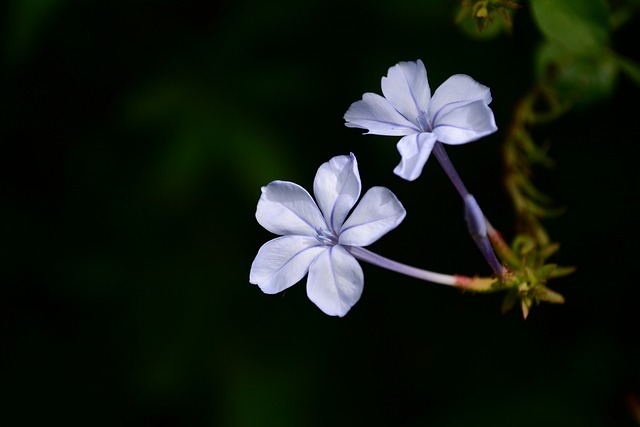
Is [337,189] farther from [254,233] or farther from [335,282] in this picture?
[254,233]

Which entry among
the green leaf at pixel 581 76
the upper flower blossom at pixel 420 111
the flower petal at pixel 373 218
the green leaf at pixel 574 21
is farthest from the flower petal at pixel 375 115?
the green leaf at pixel 581 76

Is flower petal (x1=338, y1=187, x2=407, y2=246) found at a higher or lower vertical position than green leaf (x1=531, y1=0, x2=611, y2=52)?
lower

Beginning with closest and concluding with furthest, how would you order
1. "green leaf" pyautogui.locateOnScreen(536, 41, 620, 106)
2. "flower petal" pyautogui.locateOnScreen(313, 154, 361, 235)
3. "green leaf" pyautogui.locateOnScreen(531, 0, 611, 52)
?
"flower petal" pyautogui.locateOnScreen(313, 154, 361, 235)
"green leaf" pyautogui.locateOnScreen(531, 0, 611, 52)
"green leaf" pyautogui.locateOnScreen(536, 41, 620, 106)

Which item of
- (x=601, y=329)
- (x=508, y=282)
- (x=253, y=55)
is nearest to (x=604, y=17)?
(x=508, y=282)

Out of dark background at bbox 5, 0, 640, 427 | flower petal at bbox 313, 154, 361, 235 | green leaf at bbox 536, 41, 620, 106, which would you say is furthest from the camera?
dark background at bbox 5, 0, 640, 427

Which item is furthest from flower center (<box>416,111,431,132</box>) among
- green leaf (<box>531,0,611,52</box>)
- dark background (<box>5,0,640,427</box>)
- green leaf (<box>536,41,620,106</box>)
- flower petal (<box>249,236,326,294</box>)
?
dark background (<box>5,0,640,427</box>)

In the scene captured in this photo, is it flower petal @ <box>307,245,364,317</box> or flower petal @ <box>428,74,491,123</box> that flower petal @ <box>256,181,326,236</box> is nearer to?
flower petal @ <box>307,245,364,317</box>

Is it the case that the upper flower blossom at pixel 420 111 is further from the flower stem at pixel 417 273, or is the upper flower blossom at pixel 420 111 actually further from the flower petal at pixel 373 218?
the flower stem at pixel 417 273
